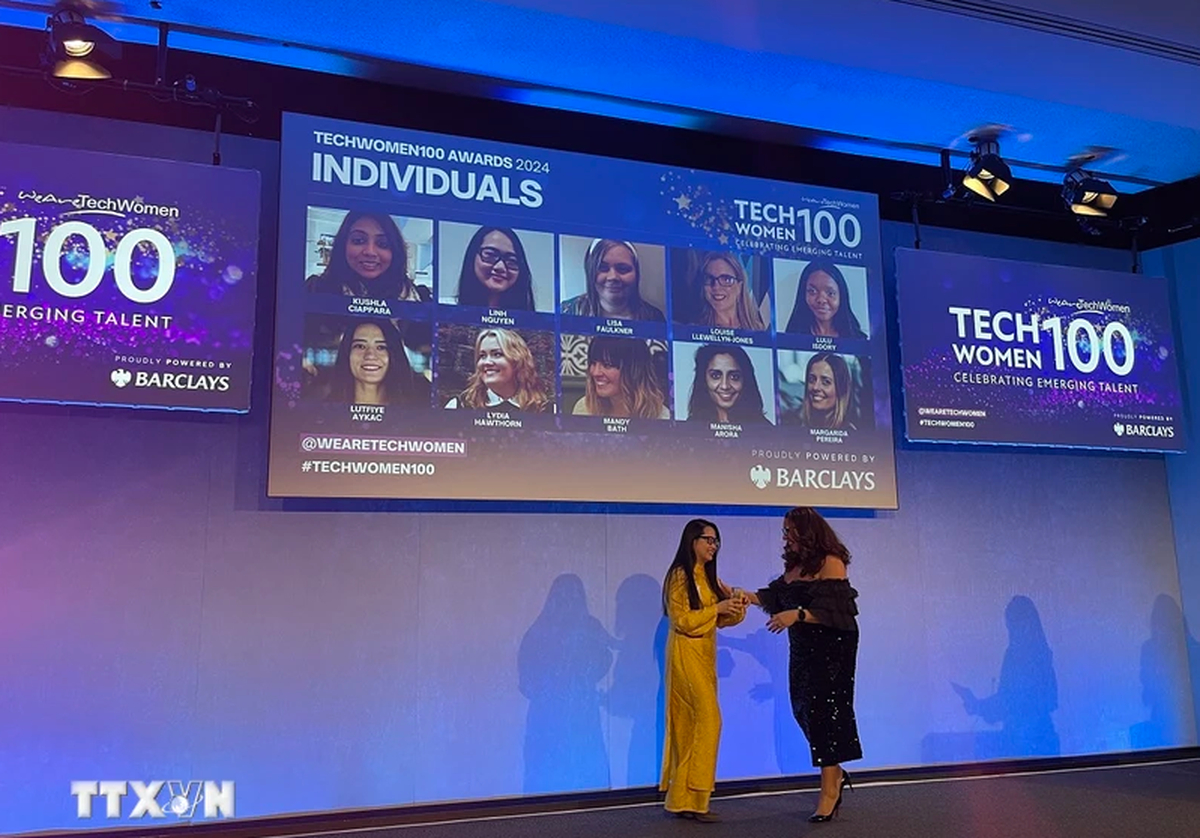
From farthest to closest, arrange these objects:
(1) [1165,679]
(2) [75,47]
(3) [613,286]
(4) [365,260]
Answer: (1) [1165,679] < (3) [613,286] < (4) [365,260] < (2) [75,47]

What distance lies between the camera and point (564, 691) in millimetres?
5113

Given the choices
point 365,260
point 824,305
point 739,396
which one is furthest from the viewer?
point 824,305

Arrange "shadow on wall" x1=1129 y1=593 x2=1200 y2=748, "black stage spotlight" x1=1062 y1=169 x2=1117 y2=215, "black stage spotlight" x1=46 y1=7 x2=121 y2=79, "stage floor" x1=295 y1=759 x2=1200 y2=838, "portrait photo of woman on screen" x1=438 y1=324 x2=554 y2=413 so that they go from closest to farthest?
"stage floor" x1=295 y1=759 x2=1200 y2=838
"black stage spotlight" x1=46 y1=7 x2=121 y2=79
"portrait photo of woman on screen" x1=438 y1=324 x2=554 y2=413
"black stage spotlight" x1=1062 y1=169 x2=1117 y2=215
"shadow on wall" x1=1129 y1=593 x2=1200 y2=748

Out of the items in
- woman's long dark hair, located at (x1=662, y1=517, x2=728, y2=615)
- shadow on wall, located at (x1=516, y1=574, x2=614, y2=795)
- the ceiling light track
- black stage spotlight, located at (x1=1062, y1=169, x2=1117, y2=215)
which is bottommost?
shadow on wall, located at (x1=516, y1=574, x2=614, y2=795)

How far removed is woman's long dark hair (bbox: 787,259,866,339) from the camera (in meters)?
5.67

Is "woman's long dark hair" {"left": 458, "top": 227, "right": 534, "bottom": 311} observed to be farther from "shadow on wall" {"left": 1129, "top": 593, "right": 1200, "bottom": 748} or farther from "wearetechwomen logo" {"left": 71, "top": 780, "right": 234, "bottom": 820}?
"shadow on wall" {"left": 1129, "top": 593, "right": 1200, "bottom": 748}

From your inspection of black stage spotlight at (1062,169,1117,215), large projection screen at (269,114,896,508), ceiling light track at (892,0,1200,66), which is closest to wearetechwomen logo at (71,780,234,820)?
large projection screen at (269,114,896,508)

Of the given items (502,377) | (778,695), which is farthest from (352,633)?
(778,695)

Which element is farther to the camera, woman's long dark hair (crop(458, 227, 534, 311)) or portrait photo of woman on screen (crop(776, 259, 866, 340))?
portrait photo of woman on screen (crop(776, 259, 866, 340))

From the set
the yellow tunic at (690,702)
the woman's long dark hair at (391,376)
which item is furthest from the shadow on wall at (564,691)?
the woman's long dark hair at (391,376)

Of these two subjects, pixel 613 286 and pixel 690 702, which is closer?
pixel 690 702

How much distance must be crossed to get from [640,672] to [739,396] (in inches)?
60.2

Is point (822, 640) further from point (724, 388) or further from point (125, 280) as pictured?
point (125, 280)

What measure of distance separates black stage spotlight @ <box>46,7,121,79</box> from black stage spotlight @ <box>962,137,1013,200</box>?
4491mm
